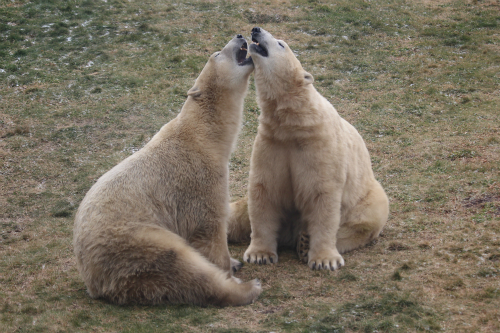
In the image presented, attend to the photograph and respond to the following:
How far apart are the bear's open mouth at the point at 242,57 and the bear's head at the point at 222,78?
2.2 inches

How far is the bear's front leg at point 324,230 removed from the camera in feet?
16.1

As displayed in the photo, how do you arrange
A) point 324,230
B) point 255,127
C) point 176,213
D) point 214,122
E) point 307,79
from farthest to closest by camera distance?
point 255,127 → point 307,79 → point 324,230 → point 214,122 → point 176,213

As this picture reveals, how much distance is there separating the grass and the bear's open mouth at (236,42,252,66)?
6.63 ft

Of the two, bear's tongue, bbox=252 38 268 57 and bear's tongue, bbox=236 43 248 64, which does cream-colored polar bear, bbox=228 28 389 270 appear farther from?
bear's tongue, bbox=236 43 248 64

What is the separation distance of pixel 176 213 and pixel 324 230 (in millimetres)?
1436

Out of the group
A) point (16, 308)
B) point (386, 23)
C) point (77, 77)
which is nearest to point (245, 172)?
point (16, 308)

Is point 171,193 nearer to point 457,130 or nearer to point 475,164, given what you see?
point 475,164

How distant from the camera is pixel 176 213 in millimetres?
4504

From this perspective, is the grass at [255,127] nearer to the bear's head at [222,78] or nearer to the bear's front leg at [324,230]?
the bear's front leg at [324,230]

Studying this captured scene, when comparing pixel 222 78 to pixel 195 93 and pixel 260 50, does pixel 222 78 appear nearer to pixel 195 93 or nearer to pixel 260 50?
pixel 195 93

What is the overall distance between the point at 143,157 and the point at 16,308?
5.27 feet

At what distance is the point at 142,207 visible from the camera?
4320 mm

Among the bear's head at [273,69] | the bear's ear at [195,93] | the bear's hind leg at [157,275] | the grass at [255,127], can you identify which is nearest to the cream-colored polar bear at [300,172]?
the bear's head at [273,69]

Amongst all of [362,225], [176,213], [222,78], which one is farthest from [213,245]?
[362,225]
